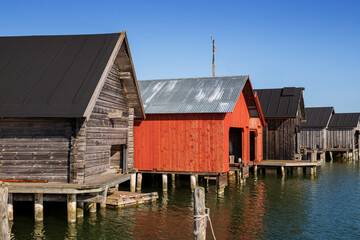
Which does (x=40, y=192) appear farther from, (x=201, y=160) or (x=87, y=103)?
(x=201, y=160)

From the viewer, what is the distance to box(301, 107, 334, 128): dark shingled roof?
52.1 metres

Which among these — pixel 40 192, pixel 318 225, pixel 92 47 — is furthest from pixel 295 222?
pixel 92 47

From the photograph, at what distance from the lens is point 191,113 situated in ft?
78.0

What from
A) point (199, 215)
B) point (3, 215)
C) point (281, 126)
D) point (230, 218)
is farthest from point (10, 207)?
point (281, 126)

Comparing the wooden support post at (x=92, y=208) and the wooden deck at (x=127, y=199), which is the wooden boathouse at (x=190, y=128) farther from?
the wooden support post at (x=92, y=208)

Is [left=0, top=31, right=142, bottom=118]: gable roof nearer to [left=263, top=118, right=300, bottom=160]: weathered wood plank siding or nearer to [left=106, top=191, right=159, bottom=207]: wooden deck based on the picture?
[left=106, top=191, right=159, bottom=207]: wooden deck

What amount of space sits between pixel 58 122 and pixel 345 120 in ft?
155

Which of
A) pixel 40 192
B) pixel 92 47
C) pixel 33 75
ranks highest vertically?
pixel 92 47

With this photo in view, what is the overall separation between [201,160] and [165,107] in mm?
4148

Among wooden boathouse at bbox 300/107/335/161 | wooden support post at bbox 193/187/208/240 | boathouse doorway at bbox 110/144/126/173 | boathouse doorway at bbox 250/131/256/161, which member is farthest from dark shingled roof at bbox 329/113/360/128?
wooden support post at bbox 193/187/208/240

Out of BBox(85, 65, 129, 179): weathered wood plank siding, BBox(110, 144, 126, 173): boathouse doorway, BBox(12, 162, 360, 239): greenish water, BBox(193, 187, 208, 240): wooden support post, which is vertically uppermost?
BBox(85, 65, 129, 179): weathered wood plank siding

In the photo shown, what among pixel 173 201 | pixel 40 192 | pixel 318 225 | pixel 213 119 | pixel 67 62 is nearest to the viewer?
pixel 40 192

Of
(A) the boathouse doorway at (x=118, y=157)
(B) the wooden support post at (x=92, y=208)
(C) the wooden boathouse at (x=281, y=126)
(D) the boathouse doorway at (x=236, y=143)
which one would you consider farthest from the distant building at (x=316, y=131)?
(B) the wooden support post at (x=92, y=208)

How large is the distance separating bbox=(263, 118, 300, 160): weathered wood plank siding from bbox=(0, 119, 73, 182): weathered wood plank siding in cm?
2494
